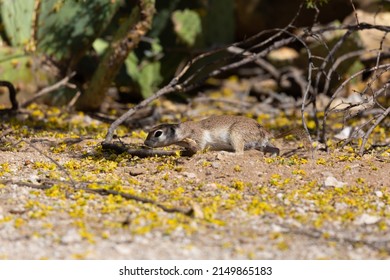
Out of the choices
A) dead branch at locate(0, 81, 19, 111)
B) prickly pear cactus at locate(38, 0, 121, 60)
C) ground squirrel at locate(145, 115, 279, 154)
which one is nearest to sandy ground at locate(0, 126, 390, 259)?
ground squirrel at locate(145, 115, 279, 154)

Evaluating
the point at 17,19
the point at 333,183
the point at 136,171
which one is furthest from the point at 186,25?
the point at 333,183

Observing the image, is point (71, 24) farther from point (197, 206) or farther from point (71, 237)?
point (71, 237)

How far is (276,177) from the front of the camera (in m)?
5.47

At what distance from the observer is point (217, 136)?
6.33 metres

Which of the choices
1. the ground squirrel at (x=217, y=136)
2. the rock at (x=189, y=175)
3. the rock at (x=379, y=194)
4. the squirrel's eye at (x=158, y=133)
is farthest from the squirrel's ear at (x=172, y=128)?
the rock at (x=379, y=194)

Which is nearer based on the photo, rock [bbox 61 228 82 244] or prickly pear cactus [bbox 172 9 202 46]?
rock [bbox 61 228 82 244]

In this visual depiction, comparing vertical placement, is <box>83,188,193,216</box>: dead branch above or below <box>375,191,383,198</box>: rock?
below

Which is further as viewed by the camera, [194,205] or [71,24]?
[71,24]

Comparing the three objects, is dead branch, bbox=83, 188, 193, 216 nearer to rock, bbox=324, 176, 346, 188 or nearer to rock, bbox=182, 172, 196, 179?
rock, bbox=182, 172, 196, 179

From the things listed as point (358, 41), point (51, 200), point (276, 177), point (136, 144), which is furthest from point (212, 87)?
point (51, 200)

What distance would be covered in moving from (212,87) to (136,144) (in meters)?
3.93

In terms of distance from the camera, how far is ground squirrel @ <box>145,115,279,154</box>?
6.20 metres

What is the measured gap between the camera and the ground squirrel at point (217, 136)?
20.3 ft
